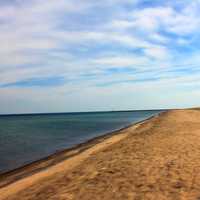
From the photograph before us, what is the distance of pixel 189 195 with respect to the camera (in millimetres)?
6895

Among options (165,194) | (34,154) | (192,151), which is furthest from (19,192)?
(34,154)

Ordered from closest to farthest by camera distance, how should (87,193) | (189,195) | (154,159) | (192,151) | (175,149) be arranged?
(189,195)
(87,193)
(154,159)
(192,151)
(175,149)

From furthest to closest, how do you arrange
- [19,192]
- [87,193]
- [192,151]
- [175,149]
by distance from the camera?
1. [175,149]
2. [192,151]
3. [19,192]
4. [87,193]

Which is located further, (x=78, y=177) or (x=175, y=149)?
(x=175, y=149)

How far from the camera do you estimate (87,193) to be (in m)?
7.68

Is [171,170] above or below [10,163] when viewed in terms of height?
above

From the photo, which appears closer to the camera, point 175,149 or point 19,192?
point 19,192

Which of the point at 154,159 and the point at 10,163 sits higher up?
the point at 154,159

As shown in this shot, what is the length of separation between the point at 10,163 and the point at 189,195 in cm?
1301

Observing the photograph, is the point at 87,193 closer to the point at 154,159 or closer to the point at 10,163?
the point at 154,159

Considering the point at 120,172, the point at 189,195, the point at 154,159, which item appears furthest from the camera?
the point at 154,159

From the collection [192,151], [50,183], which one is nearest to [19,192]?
[50,183]

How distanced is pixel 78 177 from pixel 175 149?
17.4ft

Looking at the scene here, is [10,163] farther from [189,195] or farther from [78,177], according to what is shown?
[189,195]
